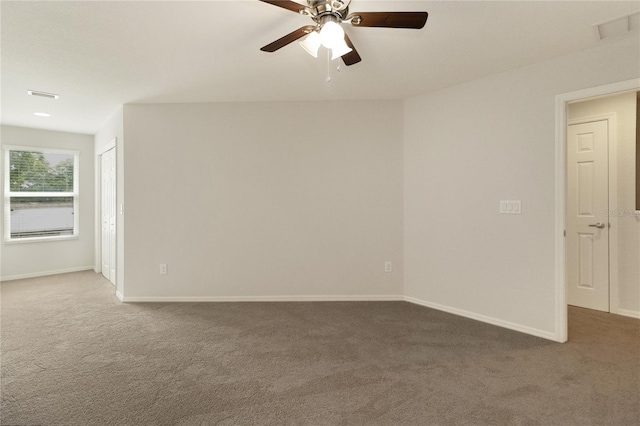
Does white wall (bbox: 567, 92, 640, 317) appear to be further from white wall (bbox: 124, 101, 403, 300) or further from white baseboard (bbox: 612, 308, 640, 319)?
white wall (bbox: 124, 101, 403, 300)

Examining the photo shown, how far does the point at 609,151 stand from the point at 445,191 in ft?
5.95

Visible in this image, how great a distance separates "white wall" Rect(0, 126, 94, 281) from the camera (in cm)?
518

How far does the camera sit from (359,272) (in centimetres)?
410

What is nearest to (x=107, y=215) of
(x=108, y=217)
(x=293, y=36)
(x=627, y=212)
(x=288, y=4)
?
(x=108, y=217)

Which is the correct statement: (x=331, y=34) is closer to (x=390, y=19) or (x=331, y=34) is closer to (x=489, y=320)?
Result: (x=390, y=19)

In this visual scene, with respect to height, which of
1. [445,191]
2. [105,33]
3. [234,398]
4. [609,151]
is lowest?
[234,398]

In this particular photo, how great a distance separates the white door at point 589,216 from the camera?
11.9 feet

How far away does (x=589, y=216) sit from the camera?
3.73 metres

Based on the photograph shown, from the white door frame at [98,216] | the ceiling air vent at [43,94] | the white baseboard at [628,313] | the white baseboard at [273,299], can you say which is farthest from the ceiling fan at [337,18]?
the white door frame at [98,216]

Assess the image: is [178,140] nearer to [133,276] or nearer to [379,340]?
[133,276]

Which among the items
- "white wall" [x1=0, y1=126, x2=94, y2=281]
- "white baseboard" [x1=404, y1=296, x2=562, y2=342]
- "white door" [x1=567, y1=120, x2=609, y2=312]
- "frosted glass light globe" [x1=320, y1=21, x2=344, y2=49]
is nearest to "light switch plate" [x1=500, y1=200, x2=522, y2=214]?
"white baseboard" [x1=404, y1=296, x2=562, y2=342]

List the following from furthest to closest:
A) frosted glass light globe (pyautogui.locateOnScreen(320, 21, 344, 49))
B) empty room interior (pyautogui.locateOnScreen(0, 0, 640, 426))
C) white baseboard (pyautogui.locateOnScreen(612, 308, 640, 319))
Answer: white baseboard (pyautogui.locateOnScreen(612, 308, 640, 319)) < empty room interior (pyautogui.locateOnScreen(0, 0, 640, 426)) < frosted glass light globe (pyautogui.locateOnScreen(320, 21, 344, 49))

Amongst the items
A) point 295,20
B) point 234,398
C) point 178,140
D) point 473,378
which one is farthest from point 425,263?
point 178,140

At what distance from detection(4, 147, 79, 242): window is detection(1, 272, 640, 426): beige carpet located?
2.23m
